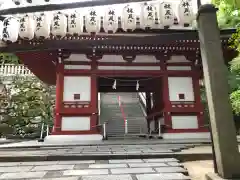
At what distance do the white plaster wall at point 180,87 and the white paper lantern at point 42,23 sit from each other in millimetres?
6335

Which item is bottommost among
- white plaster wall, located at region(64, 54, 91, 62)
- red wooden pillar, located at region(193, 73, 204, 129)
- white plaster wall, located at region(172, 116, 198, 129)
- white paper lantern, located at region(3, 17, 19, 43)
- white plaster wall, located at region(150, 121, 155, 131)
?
white plaster wall, located at region(150, 121, 155, 131)

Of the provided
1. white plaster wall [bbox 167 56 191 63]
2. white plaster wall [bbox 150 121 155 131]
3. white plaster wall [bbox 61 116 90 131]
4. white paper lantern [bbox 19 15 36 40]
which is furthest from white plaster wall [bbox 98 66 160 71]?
white paper lantern [bbox 19 15 36 40]

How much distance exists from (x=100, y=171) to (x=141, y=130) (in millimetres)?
11192

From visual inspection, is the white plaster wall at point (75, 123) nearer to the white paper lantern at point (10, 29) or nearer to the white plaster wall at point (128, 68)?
the white plaster wall at point (128, 68)

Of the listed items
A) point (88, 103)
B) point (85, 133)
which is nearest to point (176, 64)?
point (88, 103)

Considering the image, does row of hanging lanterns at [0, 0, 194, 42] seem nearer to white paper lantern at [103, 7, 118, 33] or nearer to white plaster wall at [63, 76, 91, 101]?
white paper lantern at [103, 7, 118, 33]

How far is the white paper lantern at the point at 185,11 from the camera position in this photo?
19.9 ft

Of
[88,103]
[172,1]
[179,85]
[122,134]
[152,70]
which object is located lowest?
[122,134]

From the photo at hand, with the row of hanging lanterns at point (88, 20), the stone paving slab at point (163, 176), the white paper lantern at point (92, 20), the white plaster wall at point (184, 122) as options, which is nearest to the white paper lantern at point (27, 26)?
the row of hanging lanterns at point (88, 20)

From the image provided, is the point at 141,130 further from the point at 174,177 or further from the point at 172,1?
the point at 174,177

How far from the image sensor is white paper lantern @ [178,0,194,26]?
6070 millimetres

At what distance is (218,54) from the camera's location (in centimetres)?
306

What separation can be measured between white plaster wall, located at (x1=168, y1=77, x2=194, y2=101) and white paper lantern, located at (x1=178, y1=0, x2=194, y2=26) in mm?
4662

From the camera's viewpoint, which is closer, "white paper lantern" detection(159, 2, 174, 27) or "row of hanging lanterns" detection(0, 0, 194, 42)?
"row of hanging lanterns" detection(0, 0, 194, 42)
